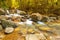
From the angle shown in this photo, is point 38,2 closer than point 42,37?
No

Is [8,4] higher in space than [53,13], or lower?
higher

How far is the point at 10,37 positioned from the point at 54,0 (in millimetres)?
3290

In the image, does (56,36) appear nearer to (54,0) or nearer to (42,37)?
(42,37)

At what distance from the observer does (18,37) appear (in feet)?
10.2

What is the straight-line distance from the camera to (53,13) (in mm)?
5613

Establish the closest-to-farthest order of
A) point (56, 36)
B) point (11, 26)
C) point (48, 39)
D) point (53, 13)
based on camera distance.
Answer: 1. point (48, 39)
2. point (56, 36)
3. point (11, 26)
4. point (53, 13)

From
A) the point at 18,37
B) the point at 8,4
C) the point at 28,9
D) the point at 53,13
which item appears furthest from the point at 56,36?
the point at 8,4

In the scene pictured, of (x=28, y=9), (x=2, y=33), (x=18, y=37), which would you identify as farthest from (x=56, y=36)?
(x=28, y=9)

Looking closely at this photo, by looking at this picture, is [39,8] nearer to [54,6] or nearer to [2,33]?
[54,6]

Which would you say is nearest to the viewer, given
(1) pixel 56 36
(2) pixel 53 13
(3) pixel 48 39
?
(3) pixel 48 39

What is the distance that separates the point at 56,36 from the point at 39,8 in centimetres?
279

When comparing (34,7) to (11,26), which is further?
(34,7)

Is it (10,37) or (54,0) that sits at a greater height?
(54,0)

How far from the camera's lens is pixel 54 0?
5645mm
